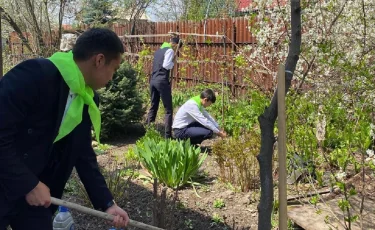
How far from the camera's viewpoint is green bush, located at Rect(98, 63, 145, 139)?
8.27 m

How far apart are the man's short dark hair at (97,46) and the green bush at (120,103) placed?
580 centimetres

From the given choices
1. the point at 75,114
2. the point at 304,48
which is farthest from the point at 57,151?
the point at 304,48

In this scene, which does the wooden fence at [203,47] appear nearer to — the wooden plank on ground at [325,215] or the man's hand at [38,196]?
the wooden plank on ground at [325,215]

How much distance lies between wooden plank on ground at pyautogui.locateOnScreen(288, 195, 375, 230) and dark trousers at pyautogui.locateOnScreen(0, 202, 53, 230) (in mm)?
2110

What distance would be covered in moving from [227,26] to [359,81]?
841 centimetres

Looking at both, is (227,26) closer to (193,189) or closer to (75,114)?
(193,189)

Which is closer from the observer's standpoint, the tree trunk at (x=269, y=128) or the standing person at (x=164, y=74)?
the tree trunk at (x=269, y=128)

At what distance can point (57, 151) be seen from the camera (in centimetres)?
253

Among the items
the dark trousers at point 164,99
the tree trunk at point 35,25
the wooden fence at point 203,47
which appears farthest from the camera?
the tree trunk at point 35,25

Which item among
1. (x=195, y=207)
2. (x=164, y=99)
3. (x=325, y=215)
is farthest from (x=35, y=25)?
(x=325, y=215)

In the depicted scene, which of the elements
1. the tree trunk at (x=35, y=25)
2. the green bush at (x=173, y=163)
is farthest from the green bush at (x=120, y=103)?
the tree trunk at (x=35, y=25)

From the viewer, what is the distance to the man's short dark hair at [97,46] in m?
2.38

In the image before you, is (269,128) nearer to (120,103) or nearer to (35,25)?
(120,103)

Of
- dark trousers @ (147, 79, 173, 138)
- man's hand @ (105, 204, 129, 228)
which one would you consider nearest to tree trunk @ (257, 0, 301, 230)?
man's hand @ (105, 204, 129, 228)
